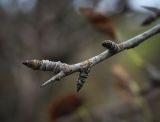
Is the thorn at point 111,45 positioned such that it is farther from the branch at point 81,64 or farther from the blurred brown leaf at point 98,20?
the blurred brown leaf at point 98,20

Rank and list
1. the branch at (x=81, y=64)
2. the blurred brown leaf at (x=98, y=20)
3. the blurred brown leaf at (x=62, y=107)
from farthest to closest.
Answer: the blurred brown leaf at (x=62, y=107) < the blurred brown leaf at (x=98, y=20) < the branch at (x=81, y=64)

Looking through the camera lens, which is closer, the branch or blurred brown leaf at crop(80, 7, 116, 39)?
the branch

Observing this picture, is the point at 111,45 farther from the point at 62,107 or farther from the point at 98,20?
the point at 62,107

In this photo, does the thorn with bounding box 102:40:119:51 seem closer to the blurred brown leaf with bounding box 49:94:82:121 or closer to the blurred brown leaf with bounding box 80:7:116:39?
the blurred brown leaf with bounding box 80:7:116:39

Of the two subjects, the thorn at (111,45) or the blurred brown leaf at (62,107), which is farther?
the blurred brown leaf at (62,107)

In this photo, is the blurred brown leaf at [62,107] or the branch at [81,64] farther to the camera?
the blurred brown leaf at [62,107]

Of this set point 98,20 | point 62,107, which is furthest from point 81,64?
point 62,107

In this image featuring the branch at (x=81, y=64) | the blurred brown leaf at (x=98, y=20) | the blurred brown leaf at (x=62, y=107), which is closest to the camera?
the branch at (x=81, y=64)

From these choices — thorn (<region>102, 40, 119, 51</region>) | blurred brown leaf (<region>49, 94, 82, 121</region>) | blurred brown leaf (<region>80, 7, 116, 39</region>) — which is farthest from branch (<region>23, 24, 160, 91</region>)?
blurred brown leaf (<region>49, 94, 82, 121</region>)

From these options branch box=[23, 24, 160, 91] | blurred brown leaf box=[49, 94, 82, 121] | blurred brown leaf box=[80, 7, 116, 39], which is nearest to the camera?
branch box=[23, 24, 160, 91]

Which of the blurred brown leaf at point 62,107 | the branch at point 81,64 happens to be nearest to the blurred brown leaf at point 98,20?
the blurred brown leaf at point 62,107

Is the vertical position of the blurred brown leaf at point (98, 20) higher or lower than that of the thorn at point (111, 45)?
higher

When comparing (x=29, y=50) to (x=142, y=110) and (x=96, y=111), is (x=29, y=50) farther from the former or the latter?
(x=142, y=110)

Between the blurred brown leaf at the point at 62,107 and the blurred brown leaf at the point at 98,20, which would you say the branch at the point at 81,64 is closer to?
the blurred brown leaf at the point at 98,20
